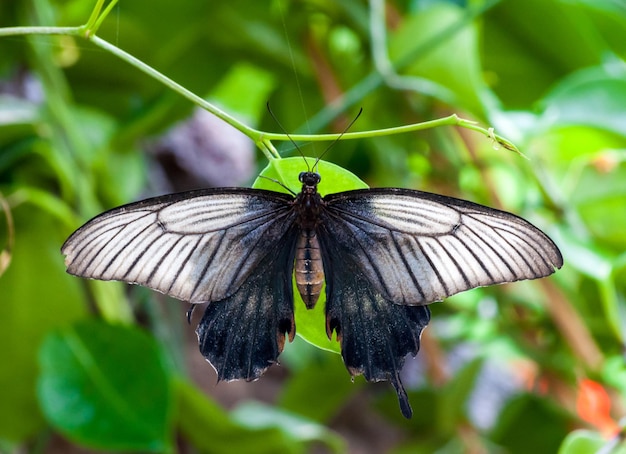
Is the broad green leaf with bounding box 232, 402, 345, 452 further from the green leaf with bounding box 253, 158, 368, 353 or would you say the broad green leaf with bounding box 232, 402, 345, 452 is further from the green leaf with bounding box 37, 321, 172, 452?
the green leaf with bounding box 253, 158, 368, 353

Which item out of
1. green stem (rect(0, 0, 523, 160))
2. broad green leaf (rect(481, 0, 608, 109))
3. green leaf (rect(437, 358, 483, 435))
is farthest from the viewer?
green leaf (rect(437, 358, 483, 435))

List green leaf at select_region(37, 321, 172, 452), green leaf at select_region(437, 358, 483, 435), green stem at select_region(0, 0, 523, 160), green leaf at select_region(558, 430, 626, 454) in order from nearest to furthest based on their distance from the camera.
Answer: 1. green stem at select_region(0, 0, 523, 160)
2. green leaf at select_region(558, 430, 626, 454)
3. green leaf at select_region(37, 321, 172, 452)
4. green leaf at select_region(437, 358, 483, 435)

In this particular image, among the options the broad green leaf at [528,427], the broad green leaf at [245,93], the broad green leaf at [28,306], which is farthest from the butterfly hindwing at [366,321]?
the broad green leaf at [245,93]

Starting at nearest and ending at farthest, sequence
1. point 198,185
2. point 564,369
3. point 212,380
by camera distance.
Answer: point 564,369, point 212,380, point 198,185

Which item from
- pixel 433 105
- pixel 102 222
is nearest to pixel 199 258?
pixel 102 222

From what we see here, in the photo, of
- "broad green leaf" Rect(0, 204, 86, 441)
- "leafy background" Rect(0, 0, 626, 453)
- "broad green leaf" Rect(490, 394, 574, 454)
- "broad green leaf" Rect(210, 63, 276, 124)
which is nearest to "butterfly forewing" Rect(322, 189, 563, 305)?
"leafy background" Rect(0, 0, 626, 453)

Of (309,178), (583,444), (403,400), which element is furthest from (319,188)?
(583,444)

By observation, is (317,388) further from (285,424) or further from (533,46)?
(533,46)

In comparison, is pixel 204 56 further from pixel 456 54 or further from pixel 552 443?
pixel 552 443
